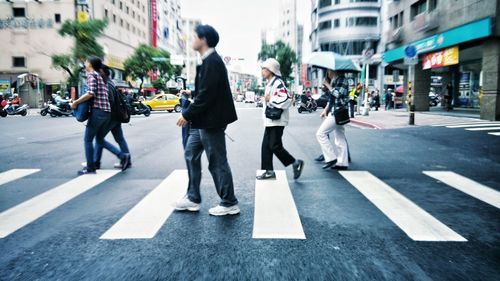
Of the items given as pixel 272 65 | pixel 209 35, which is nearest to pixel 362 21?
pixel 272 65

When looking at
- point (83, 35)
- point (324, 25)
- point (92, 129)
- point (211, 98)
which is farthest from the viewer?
point (324, 25)

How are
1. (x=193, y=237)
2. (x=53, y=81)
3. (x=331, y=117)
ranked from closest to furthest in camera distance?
(x=193, y=237) → (x=331, y=117) → (x=53, y=81)

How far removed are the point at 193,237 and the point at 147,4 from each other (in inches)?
2953

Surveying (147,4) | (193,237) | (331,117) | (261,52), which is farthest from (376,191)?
(147,4)

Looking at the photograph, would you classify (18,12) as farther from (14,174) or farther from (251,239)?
(251,239)

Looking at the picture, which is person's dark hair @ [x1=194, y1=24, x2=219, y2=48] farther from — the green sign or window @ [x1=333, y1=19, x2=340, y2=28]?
window @ [x1=333, y1=19, x2=340, y2=28]

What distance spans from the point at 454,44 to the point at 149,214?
742 inches

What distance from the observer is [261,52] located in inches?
2753

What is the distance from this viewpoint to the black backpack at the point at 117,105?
21.4 ft

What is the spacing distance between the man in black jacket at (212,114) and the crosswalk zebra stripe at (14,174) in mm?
3288

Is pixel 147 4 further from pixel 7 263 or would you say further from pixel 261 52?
pixel 7 263

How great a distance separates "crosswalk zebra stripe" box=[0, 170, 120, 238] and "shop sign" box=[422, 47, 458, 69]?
18144mm

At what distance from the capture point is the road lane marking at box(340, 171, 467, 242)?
11.1 feet

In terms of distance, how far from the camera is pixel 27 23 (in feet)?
152
